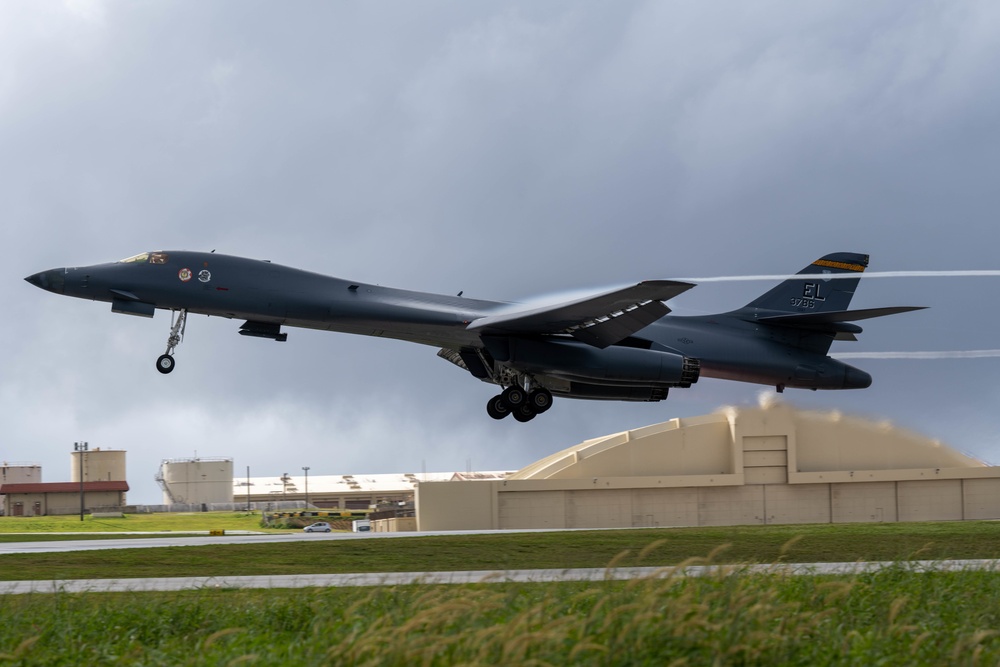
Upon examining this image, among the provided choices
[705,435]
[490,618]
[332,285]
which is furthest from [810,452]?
[490,618]

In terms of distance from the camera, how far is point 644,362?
91.5 feet

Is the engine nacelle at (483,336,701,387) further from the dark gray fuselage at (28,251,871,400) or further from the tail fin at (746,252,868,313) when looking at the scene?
the tail fin at (746,252,868,313)

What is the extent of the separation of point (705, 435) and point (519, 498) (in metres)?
11.1

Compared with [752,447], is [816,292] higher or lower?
higher

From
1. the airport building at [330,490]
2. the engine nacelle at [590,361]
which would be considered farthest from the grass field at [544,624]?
the airport building at [330,490]

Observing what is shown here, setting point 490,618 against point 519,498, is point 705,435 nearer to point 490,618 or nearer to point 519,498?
Result: point 519,498

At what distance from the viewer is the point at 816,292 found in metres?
30.7

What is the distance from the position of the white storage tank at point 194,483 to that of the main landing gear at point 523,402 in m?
72.8

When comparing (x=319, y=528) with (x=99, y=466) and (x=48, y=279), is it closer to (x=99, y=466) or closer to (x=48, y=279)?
(x=99, y=466)

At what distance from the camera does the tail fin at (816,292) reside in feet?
100

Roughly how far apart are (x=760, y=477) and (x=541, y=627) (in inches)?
2062

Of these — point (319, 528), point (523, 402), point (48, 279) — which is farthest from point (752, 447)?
point (48, 279)

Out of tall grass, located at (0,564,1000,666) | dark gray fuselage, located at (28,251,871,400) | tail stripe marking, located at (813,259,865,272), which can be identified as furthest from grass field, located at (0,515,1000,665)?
tail stripe marking, located at (813,259,865,272)

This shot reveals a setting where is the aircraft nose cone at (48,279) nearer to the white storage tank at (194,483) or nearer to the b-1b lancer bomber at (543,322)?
the b-1b lancer bomber at (543,322)
